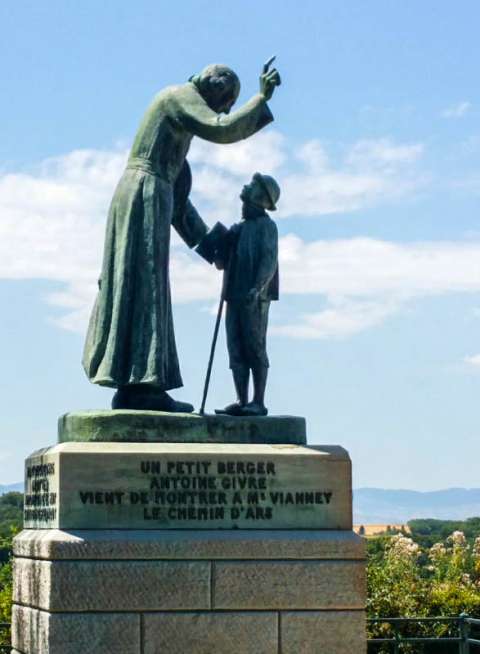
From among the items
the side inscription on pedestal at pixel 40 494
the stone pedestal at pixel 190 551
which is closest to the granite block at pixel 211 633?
the stone pedestal at pixel 190 551

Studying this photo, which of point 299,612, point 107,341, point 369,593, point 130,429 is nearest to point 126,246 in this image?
point 107,341

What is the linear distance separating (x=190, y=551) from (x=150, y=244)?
9.03 ft

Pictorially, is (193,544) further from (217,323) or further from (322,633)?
(217,323)

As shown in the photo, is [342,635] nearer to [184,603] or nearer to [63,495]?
[184,603]

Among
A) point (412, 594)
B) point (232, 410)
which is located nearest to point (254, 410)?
point (232, 410)

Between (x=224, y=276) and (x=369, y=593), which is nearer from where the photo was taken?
(x=224, y=276)

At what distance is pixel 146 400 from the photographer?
13.2 m

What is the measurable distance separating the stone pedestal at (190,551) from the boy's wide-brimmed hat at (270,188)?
2.27m

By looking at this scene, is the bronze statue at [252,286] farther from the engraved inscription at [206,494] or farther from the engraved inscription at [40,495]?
the engraved inscription at [40,495]

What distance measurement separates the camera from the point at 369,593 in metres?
25.0

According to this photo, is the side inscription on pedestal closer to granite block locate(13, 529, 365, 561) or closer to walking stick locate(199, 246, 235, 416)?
granite block locate(13, 529, 365, 561)

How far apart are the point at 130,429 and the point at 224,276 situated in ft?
6.52

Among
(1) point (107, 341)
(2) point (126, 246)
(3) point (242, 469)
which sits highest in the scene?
(2) point (126, 246)

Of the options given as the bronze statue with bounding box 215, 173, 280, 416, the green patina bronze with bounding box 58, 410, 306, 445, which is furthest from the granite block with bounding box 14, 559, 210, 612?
the bronze statue with bounding box 215, 173, 280, 416
